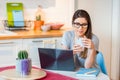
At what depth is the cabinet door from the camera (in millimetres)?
3081

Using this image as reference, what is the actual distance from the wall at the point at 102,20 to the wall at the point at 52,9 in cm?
21

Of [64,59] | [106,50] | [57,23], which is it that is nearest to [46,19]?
[57,23]

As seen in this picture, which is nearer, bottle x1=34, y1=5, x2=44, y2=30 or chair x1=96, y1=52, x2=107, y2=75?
chair x1=96, y1=52, x2=107, y2=75

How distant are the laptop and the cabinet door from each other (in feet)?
4.05

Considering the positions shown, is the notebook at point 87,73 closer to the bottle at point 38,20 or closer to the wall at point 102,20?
the bottle at point 38,20

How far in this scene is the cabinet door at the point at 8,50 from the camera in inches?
121

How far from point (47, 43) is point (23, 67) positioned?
1520 millimetres

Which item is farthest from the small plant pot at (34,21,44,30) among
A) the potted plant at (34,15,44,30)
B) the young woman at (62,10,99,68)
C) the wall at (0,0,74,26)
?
the young woman at (62,10,99,68)

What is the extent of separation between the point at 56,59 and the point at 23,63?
0.30 metres

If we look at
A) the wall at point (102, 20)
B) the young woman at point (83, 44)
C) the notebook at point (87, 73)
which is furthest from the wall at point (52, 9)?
the notebook at point (87, 73)

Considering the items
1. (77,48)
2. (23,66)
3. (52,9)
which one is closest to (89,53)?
(77,48)

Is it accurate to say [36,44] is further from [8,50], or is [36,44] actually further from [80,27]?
[80,27]

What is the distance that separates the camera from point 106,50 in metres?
4.15

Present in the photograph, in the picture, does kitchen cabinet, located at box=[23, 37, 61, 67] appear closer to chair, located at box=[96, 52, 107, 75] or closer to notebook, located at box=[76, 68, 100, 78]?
chair, located at box=[96, 52, 107, 75]
